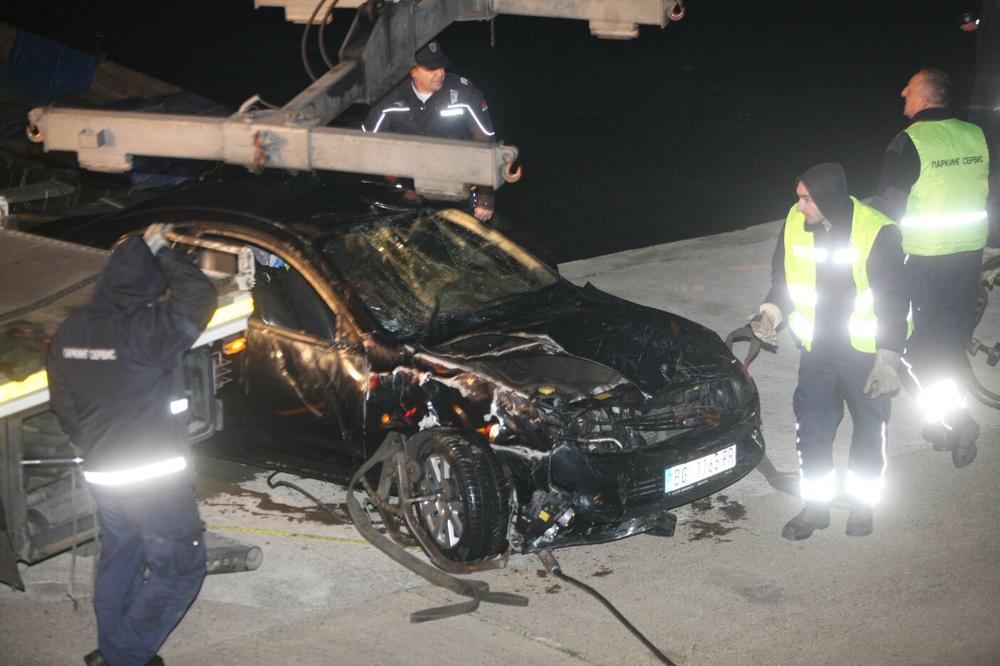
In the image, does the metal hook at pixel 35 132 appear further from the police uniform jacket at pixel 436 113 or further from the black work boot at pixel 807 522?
the police uniform jacket at pixel 436 113

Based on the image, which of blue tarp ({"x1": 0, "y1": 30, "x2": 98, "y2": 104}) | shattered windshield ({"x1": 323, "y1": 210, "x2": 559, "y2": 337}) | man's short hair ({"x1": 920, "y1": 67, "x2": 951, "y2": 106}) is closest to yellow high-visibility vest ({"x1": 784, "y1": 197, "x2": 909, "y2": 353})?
man's short hair ({"x1": 920, "y1": 67, "x2": 951, "y2": 106})

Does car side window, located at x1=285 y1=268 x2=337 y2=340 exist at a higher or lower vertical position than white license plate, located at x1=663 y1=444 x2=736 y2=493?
higher

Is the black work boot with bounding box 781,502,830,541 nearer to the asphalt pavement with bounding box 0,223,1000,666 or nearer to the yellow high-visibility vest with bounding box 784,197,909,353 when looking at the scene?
the asphalt pavement with bounding box 0,223,1000,666

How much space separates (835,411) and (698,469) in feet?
2.72

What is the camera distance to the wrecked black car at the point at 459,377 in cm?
679

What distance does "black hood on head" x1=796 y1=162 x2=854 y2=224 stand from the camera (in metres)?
6.91

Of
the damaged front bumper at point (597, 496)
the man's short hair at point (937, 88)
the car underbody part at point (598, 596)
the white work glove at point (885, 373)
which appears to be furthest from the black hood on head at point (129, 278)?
the man's short hair at point (937, 88)

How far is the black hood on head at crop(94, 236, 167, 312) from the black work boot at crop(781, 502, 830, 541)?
3.53 m

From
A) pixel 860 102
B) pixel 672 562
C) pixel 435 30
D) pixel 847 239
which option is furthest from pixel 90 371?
pixel 860 102

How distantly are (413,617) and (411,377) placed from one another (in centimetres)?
130

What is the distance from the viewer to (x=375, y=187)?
330 inches

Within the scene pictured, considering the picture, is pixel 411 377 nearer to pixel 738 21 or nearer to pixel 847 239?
pixel 847 239

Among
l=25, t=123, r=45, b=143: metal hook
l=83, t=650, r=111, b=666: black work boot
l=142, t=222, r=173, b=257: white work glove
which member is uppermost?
l=25, t=123, r=45, b=143: metal hook

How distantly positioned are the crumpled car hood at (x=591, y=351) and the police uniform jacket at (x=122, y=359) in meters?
1.83
